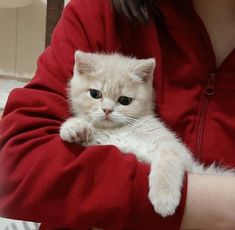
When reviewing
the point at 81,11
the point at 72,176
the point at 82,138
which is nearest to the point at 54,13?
the point at 81,11

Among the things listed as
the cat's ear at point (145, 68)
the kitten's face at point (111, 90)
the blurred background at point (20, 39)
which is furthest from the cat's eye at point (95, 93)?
the blurred background at point (20, 39)

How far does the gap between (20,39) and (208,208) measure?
1.69m

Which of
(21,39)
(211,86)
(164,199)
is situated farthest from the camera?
(21,39)

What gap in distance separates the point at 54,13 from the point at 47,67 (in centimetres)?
105

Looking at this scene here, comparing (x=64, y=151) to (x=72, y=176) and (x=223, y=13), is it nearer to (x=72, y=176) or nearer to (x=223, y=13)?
(x=72, y=176)

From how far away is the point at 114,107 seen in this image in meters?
1.12

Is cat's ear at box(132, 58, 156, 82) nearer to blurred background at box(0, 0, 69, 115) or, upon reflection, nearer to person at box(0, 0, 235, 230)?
person at box(0, 0, 235, 230)

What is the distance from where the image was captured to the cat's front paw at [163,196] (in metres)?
0.86

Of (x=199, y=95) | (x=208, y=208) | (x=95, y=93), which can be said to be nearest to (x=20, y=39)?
(x=95, y=93)

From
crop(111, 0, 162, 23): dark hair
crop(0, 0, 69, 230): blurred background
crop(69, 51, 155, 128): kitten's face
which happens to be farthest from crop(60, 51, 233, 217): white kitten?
crop(0, 0, 69, 230): blurred background

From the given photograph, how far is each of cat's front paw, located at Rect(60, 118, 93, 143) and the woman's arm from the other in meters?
0.26

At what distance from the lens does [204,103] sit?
106 centimetres

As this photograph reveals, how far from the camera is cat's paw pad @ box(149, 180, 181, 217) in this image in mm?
860

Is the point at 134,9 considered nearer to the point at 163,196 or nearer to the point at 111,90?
the point at 111,90
